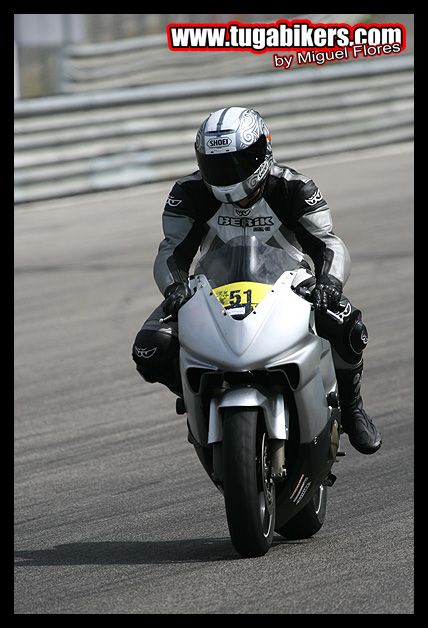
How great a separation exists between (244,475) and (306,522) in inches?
36.8

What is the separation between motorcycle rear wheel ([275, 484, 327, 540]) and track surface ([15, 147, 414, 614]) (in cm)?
5

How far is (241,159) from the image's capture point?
4.92 m

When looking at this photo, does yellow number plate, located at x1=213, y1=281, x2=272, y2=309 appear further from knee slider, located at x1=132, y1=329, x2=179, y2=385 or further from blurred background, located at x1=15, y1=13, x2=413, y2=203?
blurred background, located at x1=15, y1=13, x2=413, y2=203

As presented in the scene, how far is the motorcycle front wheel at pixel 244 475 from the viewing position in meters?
4.52

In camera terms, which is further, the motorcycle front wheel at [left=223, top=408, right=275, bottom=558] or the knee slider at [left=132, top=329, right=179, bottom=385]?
the knee slider at [left=132, top=329, right=179, bottom=385]

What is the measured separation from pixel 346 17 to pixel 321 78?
1671mm

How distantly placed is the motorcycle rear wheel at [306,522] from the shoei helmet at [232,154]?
1.33m

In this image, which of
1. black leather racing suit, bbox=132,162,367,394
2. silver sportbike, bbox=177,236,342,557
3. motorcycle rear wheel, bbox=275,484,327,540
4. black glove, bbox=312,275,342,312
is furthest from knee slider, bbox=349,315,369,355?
motorcycle rear wheel, bbox=275,484,327,540

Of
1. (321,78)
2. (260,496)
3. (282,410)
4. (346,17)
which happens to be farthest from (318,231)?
(321,78)

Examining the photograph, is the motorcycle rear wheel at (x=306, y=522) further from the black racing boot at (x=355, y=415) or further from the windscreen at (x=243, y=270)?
the windscreen at (x=243, y=270)

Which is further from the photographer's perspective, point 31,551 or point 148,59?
point 148,59

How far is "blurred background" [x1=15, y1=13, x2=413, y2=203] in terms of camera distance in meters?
15.0

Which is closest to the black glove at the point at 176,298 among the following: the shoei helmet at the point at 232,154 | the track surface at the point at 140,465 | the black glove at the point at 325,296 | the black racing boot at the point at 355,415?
the shoei helmet at the point at 232,154
